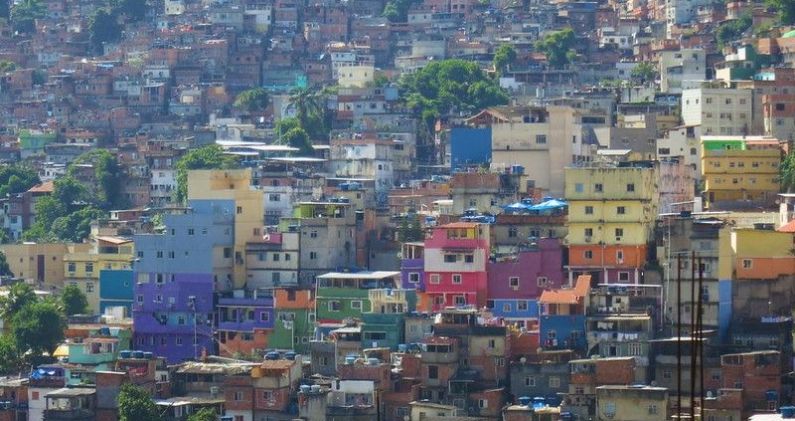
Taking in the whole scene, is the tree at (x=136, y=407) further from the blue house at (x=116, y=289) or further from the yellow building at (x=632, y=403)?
the blue house at (x=116, y=289)

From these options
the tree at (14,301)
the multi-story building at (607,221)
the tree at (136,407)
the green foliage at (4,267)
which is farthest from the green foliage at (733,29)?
the tree at (136,407)

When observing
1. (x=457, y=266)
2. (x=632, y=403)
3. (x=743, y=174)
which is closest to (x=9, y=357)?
(x=457, y=266)

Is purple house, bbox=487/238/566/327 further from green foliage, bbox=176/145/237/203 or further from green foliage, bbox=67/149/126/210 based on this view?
green foliage, bbox=67/149/126/210

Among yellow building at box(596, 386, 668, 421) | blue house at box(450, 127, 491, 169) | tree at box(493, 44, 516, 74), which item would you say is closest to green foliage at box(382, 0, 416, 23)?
tree at box(493, 44, 516, 74)

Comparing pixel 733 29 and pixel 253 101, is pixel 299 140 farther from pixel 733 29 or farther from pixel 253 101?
pixel 733 29

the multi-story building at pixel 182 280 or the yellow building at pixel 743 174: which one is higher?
the yellow building at pixel 743 174

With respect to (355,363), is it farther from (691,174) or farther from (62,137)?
(62,137)
